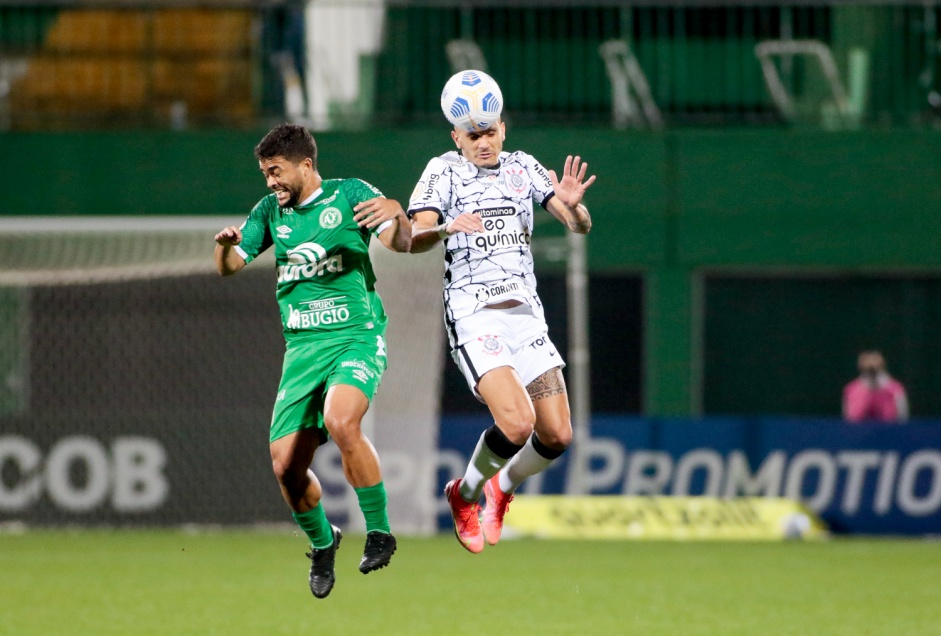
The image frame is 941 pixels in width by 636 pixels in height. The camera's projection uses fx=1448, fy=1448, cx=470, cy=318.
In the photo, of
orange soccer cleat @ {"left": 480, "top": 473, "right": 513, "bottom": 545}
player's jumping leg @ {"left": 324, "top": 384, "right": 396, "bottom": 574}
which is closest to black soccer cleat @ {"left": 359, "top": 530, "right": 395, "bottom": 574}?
player's jumping leg @ {"left": 324, "top": 384, "right": 396, "bottom": 574}

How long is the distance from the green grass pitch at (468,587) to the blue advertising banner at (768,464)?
19.7 inches

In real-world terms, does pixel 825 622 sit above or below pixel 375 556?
below

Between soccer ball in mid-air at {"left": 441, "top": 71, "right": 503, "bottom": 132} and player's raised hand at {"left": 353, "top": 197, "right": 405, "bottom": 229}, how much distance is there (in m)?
0.62

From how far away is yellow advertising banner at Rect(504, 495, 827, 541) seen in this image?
1502cm

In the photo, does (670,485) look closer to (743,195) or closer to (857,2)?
(743,195)

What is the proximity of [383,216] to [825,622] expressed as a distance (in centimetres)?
414

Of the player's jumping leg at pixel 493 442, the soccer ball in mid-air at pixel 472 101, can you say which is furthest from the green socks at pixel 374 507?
the soccer ball in mid-air at pixel 472 101

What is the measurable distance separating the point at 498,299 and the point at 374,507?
1.27 meters

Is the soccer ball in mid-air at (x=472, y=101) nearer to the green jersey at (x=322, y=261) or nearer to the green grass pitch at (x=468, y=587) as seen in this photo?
the green jersey at (x=322, y=261)

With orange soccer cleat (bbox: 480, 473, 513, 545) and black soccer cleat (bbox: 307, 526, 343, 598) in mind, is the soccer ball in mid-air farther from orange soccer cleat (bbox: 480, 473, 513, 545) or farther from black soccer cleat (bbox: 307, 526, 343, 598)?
black soccer cleat (bbox: 307, 526, 343, 598)

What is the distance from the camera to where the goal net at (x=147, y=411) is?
1489 cm

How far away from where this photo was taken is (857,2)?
1717cm

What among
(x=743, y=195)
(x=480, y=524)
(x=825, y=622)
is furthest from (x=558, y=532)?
(x=480, y=524)

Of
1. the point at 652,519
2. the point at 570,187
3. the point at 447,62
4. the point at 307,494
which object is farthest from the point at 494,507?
the point at 447,62
